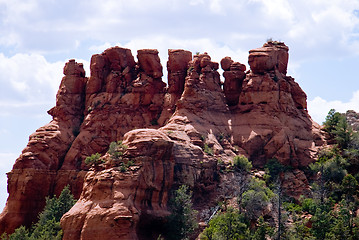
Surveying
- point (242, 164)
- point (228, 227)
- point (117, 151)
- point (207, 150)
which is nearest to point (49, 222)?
point (117, 151)

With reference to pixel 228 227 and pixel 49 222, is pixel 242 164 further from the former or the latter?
pixel 49 222

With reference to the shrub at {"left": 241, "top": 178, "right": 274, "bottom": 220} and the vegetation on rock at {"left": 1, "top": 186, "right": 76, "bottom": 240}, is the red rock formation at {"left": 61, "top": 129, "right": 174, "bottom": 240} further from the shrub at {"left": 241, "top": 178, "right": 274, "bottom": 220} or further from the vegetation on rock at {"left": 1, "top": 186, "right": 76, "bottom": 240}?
the shrub at {"left": 241, "top": 178, "right": 274, "bottom": 220}

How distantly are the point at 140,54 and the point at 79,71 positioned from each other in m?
8.36

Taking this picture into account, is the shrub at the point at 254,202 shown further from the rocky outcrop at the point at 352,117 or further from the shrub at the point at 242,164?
the rocky outcrop at the point at 352,117

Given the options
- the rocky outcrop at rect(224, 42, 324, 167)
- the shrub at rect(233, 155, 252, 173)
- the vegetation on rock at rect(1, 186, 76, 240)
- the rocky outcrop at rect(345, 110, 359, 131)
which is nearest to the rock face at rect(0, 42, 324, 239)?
the rocky outcrop at rect(224, 42, 324, 167)

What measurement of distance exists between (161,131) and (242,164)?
9.22 meters

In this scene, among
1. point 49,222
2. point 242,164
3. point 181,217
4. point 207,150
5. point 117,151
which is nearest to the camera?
point 181,217

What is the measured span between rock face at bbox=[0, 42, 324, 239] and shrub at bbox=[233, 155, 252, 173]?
131 cm

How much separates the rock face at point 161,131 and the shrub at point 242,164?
1.31 meters

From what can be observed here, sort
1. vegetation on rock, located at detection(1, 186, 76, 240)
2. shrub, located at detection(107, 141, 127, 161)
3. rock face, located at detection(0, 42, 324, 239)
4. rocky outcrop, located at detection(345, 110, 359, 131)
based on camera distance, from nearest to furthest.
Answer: shrub, located at detection(107, 141, 127, 161)
rock face, located at detection(0, 42, 324, 239)
vegetation on rock, located at detection(1, 186, 76, 240)
rocky outcrop, located at detection(345, 110, 359, 131)

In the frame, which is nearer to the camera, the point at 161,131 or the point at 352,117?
the point at 161,131

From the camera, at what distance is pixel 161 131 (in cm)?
8600

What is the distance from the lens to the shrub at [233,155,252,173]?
3408 inches

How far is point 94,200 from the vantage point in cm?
7638
